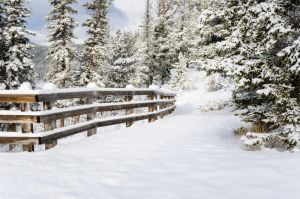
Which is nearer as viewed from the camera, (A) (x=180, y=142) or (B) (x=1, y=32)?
(A) (x=180, y=142)

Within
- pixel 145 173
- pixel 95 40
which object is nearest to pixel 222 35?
pixel 145 173

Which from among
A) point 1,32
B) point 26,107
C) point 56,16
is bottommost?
point 26,107

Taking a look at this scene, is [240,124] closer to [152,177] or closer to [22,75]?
[152,177]

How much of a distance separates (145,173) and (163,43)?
50226 mm

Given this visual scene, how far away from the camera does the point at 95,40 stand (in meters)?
36.7

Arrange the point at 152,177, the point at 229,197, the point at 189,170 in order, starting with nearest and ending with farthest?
the point at 229,197 → the point at 152,177 → the point at 189,170

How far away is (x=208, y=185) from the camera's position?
530cm

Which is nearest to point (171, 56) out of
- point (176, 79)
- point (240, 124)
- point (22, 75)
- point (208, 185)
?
point (176, 79)

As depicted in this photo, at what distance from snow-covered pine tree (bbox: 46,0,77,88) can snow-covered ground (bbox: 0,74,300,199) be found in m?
27.3

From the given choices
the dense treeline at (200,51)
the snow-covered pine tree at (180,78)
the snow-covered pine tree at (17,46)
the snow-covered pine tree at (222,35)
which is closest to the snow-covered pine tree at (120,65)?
the dense treeline at (200,51)

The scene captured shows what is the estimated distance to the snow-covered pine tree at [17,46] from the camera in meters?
28.3

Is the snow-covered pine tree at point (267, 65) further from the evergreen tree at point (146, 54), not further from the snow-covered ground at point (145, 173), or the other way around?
the evergreen tree at point (146, 54)

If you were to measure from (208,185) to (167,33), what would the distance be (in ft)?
172

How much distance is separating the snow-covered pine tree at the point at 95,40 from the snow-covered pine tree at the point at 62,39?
1390 mm
